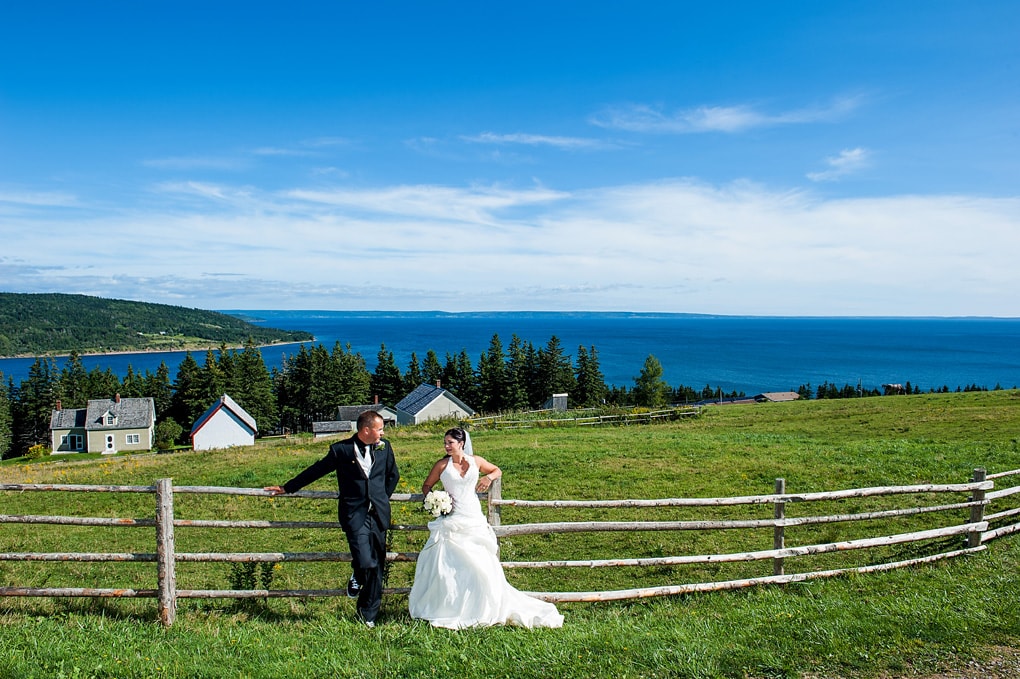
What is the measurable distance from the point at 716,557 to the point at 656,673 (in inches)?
115

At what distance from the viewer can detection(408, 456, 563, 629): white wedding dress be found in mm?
6129

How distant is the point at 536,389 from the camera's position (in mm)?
79250

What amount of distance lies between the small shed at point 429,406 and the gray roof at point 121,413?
1155 inches

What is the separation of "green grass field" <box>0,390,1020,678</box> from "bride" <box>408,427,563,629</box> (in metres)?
0.28

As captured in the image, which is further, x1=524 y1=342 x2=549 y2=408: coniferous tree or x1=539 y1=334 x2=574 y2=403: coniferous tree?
x1=524 y1=342 x2=549 y2=408: coniferous tree

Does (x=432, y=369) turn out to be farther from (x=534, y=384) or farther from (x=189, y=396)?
(x=189, y=396)

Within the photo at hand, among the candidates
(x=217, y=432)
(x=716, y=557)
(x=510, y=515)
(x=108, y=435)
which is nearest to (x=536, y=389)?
(x=217, y=432)

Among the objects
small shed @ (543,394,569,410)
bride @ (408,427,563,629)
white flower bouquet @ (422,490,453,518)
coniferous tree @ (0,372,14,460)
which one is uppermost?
white flower bouquet @ (422,490,453,518)

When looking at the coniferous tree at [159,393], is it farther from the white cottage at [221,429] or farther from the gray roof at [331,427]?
the gray roof at [331,427]

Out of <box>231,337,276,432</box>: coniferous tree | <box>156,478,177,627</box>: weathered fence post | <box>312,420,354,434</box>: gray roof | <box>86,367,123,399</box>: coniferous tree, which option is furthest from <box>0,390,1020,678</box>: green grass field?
<box>86,367,123,399</box>: coniferous tree

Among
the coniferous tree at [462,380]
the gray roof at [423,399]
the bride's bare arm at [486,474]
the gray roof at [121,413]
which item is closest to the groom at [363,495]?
the bride's bare arm at [486,474]

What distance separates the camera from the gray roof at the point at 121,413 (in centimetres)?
6725

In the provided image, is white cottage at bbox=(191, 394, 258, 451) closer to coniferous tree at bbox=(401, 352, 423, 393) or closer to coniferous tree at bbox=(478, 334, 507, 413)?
coniferous tree at bbox=(401, 352, 423, 393)

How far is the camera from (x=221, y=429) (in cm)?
5962
